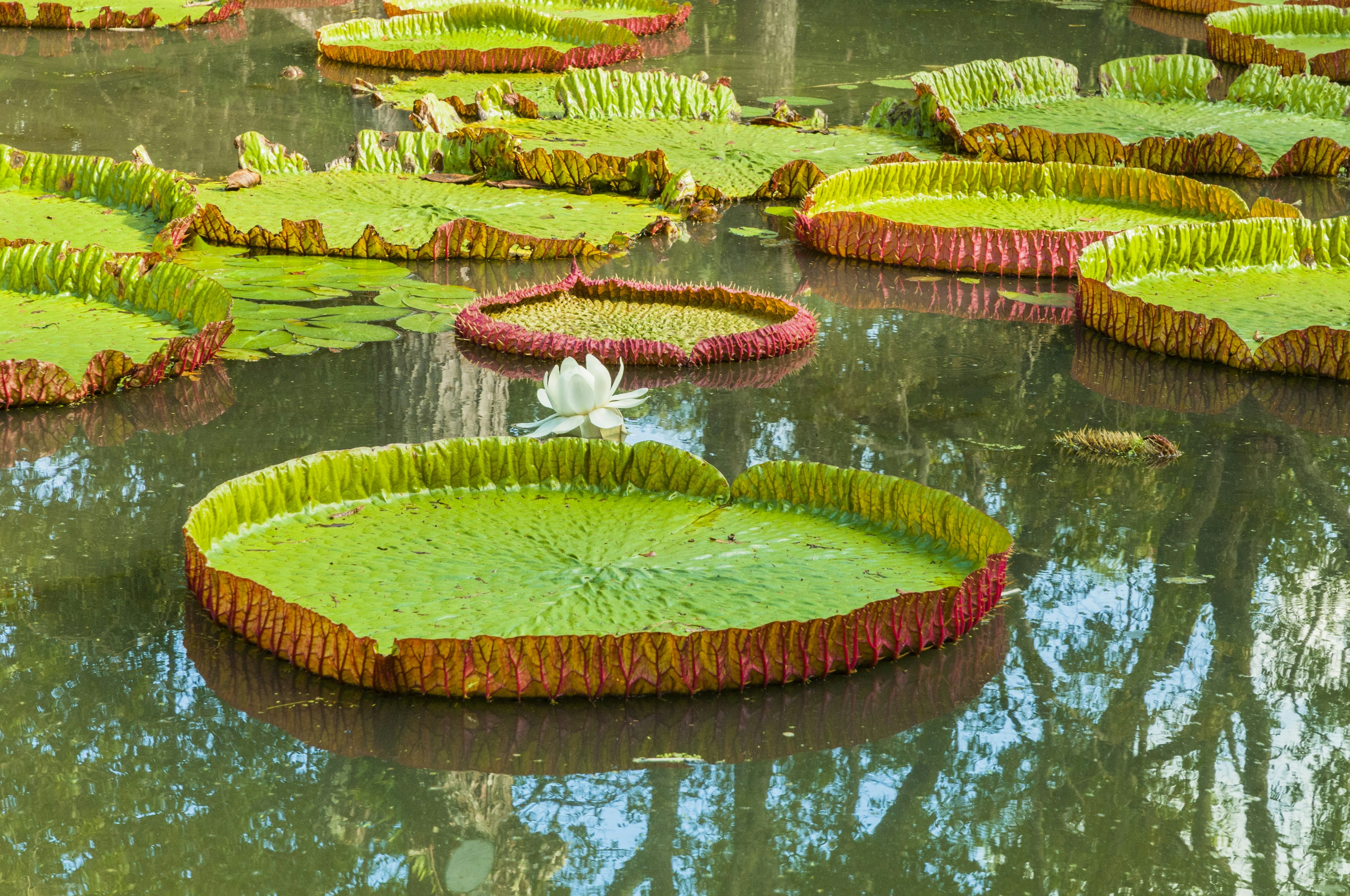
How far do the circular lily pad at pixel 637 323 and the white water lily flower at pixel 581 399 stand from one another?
1170 mm

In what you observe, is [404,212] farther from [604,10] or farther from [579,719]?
[604,10]

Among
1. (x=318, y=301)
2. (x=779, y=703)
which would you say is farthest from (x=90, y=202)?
(x=779, y=703)

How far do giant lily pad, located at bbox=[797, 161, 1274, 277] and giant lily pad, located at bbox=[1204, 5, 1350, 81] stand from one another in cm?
448

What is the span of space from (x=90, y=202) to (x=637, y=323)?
259cm

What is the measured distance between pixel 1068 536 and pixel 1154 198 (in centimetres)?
345

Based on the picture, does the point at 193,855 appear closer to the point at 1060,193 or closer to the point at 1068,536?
the point at 1068,536

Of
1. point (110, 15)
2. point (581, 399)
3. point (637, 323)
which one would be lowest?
point (637, 323)

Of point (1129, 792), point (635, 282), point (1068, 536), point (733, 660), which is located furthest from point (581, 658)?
point (635, 282)

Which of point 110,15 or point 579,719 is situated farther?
point 110,15

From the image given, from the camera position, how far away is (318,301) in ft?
16.2

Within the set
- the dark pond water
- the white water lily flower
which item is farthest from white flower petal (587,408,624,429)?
the dark pond water

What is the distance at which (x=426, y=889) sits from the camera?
1889 mm

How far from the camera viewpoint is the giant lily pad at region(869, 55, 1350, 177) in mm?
7172

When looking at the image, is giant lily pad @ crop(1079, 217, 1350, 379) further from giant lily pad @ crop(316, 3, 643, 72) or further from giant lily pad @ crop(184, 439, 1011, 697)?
giant lily pad @ crop(316, 3, 643, 72)
